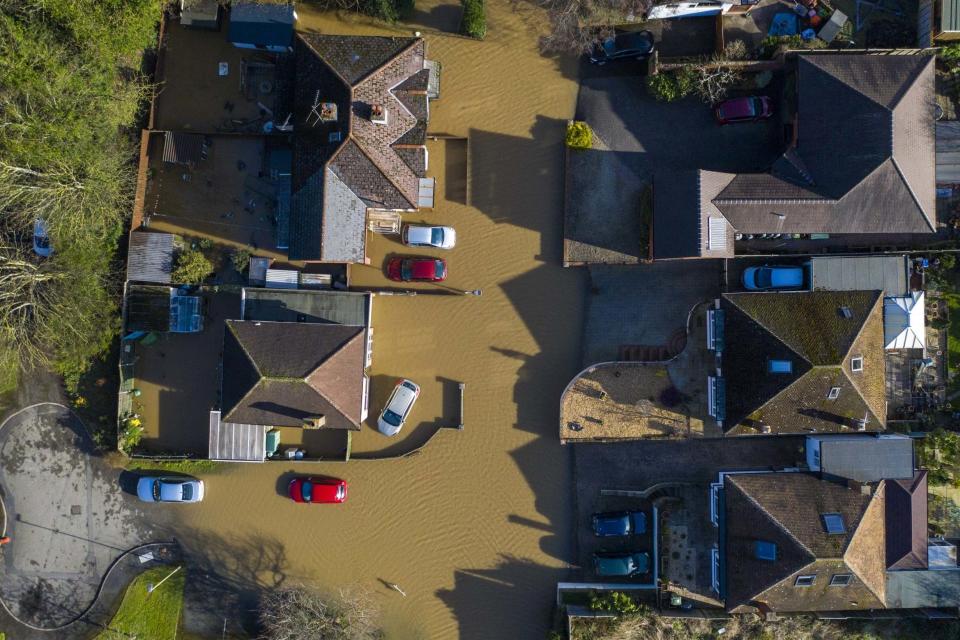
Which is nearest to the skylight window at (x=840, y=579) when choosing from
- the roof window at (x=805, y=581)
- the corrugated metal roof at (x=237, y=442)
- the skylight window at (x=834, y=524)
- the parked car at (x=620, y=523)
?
the roof window at (x=805, y=581)

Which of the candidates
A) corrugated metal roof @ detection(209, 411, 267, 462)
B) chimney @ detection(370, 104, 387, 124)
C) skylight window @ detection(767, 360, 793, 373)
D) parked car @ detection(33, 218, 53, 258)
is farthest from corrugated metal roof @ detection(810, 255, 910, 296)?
parked car @ detection(33, 218, 53, 258)

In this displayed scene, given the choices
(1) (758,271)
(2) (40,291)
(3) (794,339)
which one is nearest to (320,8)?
(2) (40,291)

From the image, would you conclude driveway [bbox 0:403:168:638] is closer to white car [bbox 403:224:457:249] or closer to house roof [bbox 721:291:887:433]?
white car [bbox 403:224:457:249]

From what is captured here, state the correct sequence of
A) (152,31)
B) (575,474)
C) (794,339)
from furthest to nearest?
(575,474)
(152,31)
(794,339)

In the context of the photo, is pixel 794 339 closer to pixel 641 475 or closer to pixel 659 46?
pixel 641 475

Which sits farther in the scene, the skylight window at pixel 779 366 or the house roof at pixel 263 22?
the house roof at pixel 263 22

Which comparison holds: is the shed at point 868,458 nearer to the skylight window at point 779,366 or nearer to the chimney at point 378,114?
the skylight window at point 779,366
